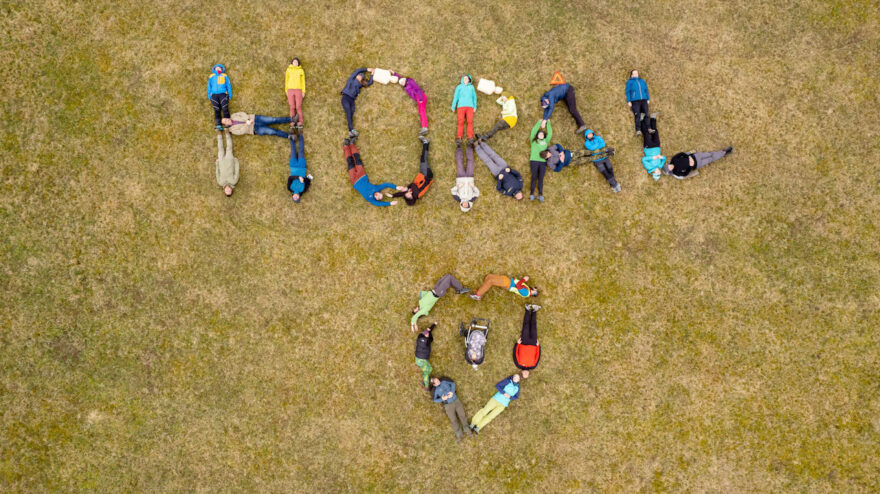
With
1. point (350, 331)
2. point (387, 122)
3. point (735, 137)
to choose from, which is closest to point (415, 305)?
point (350, 331)

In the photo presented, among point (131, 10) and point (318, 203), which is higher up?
point (131, 10)

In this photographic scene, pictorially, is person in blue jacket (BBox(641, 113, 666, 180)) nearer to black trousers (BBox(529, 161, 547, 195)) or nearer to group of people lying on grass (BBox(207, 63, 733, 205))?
group of people lying on grass (BBox(207, 63, 733, 205))

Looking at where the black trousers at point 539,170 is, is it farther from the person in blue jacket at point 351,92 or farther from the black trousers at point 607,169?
the person in blue jacket at point 351,92

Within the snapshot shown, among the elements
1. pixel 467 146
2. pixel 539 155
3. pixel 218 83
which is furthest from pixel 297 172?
pixel 539 155

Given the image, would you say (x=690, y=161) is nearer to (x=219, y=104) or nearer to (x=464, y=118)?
(x=464, y=118)

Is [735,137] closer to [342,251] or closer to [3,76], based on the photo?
[342,251]

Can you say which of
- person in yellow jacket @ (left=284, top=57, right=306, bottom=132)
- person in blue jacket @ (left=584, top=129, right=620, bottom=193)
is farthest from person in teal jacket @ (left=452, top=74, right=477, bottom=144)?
person in yellow jacket @ (left=284, top=57, right=306, bottom=132)
